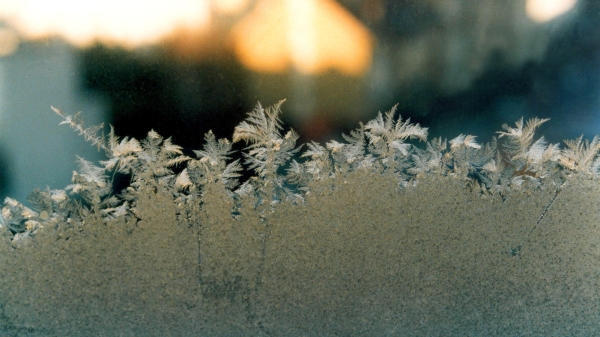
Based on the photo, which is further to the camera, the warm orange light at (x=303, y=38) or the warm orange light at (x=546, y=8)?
the warm orange light at (x=546, y=8)

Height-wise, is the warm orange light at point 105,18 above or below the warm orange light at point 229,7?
below

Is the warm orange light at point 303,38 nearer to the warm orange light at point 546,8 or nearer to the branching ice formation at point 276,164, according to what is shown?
the branching ice formation at point 276,164

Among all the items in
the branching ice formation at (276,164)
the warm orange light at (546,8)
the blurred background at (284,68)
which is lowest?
the branching ice formation at (276,164)

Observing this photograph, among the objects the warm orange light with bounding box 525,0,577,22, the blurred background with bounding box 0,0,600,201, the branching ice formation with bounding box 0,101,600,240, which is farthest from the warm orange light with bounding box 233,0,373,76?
the warm orange light with bounding box 525,0,577,22

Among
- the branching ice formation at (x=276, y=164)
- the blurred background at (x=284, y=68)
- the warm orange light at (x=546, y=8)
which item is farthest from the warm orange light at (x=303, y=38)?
the warm orange light at (x=546, y=8)

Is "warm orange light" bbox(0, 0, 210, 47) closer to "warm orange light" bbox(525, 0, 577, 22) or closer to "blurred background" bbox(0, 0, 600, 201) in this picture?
"blurred background" bbox(0, 0, 600, 201)

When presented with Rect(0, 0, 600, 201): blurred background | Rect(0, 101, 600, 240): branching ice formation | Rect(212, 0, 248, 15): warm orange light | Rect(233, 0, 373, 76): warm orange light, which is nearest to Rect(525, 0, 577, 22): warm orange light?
Rect(0, 0, 600, 201): blurred background

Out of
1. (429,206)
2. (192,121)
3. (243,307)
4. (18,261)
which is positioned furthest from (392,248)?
(18,261)

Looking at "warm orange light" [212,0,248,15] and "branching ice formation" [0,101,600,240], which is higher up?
"warm orange light" [212,0,248,15]

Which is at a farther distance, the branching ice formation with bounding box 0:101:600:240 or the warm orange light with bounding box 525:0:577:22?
the warm orange light with bounding box 525:0:577:22

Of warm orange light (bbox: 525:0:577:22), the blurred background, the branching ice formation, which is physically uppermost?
warm orange light (bbox: 525:0:577:22)
